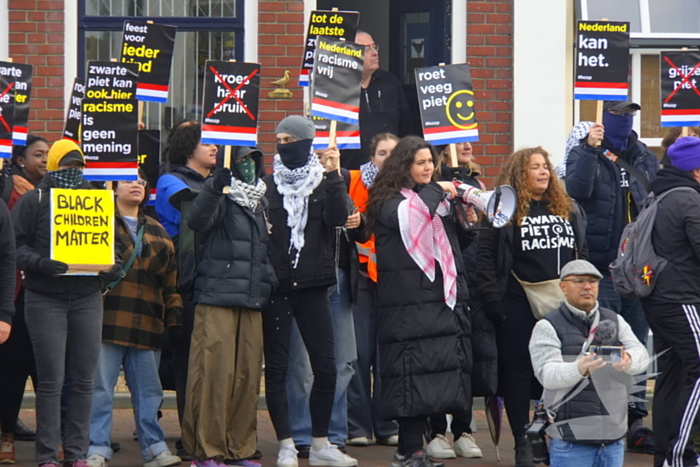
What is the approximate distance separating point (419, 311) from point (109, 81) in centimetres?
242

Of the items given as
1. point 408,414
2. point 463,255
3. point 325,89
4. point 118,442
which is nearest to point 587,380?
point 408,414

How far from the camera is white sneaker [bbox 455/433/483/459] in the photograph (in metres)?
8.19

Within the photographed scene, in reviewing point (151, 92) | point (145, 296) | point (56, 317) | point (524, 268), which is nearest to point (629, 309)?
point (524, 268)

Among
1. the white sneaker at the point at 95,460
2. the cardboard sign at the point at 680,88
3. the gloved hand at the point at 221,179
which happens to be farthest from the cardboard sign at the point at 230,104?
the cardboard sign at the point at 680,88

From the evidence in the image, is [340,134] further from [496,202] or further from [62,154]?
[62,154]

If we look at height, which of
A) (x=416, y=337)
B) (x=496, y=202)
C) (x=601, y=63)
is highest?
(x=601, y=63)

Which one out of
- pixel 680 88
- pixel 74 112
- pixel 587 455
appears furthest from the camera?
pixel 680 88

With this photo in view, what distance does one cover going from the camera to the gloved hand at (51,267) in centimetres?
A: 697

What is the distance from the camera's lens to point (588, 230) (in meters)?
8.66

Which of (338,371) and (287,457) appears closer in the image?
(287,457)

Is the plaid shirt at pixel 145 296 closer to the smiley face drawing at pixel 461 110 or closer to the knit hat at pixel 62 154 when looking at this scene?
the knit hat at pixel 62 154

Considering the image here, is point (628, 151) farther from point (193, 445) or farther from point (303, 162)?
point (193, 445)

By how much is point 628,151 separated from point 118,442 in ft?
13.3

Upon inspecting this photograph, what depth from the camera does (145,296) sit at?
780 cm
